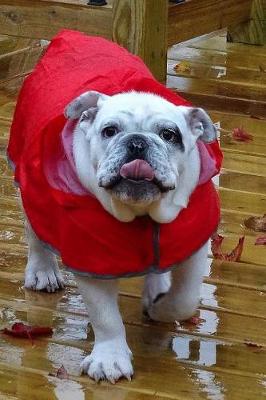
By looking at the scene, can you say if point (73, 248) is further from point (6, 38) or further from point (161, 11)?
point (6, 38)

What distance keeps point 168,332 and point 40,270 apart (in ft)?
1.56

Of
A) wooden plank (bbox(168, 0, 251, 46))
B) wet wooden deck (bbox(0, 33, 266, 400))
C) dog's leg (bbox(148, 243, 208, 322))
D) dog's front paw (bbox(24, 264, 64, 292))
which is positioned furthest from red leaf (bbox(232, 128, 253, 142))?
dog's leg (bbox(148, 243, 208, 322))

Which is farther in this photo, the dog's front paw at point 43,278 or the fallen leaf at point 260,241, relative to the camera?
the fallen leaf at point 260,241

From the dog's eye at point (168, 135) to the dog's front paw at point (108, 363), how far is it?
1.71 feet

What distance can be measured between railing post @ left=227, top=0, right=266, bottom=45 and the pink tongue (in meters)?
3.83

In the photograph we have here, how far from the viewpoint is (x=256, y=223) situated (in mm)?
3459

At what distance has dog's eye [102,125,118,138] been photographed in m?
2.37

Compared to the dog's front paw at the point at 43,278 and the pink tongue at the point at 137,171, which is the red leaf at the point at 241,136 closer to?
the dog's front paw at the point at 43,278

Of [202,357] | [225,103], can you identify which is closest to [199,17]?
[225,103]

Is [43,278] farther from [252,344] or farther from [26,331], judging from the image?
[252,344]

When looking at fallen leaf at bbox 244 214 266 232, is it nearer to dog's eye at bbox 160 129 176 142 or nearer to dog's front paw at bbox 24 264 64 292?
dog's front paw at bbox 24 264 64 292

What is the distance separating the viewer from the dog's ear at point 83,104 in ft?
8.21

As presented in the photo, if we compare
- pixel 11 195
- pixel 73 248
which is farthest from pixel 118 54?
pixel 11 195

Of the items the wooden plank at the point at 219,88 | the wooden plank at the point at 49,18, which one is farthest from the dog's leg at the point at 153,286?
the wooden plank at the point at 219,88
